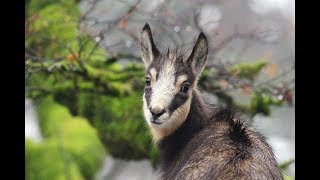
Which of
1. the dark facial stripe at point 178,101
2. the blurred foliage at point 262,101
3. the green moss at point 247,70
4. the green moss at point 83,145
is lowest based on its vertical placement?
the blurred foliage at point 262,101

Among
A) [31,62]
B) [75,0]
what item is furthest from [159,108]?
[75,0]

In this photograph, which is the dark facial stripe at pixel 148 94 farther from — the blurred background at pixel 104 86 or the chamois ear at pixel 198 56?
the blurred background at pixel 104 86

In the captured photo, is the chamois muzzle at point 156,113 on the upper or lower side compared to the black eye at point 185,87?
upper

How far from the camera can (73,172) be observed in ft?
25.7

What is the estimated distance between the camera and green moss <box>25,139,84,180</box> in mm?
7836

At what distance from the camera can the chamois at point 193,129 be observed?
16.4 ft

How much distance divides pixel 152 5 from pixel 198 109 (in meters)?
4.17

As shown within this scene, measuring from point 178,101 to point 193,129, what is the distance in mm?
346

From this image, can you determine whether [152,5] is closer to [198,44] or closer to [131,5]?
[131,5]

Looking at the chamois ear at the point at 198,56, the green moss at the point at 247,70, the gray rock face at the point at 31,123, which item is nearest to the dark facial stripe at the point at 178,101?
the chamois ear at the point at 198,56

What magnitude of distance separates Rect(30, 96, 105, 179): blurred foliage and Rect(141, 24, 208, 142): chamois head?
2.53 meters

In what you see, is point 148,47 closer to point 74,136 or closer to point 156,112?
point 156,112

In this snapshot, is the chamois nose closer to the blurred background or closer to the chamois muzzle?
the chamois muzzle

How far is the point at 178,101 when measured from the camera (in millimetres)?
5504
